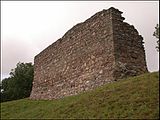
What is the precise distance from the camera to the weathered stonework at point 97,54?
13.0 meters

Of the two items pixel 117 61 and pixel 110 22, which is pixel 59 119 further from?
pixel 110 22

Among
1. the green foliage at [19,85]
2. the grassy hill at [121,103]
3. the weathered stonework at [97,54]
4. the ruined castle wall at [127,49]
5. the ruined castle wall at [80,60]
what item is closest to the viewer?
the grassy hill at [121,103]

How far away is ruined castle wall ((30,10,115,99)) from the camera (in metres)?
13.4

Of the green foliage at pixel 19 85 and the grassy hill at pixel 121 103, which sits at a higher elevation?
the green foliage at pixel 19 85

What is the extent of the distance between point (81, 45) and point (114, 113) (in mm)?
7583

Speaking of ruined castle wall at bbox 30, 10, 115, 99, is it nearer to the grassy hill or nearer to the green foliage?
the grassy hill

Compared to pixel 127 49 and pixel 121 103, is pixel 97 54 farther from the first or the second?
pixel 121 103

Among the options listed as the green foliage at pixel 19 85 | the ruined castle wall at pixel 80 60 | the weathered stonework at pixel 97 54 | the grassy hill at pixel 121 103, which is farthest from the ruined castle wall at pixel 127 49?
the green foliage at pixel 19 85

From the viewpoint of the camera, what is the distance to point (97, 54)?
13.9 meters

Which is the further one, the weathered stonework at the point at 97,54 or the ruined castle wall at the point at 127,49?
the weathered stonework at the point at 97,54

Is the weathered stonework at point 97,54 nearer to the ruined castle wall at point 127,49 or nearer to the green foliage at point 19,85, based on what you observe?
the ruined castle wall at point 127,49

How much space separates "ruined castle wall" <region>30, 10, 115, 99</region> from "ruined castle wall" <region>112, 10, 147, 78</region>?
264mm

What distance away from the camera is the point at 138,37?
14.5 m

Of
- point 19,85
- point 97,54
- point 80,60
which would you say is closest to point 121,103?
point 97,54
